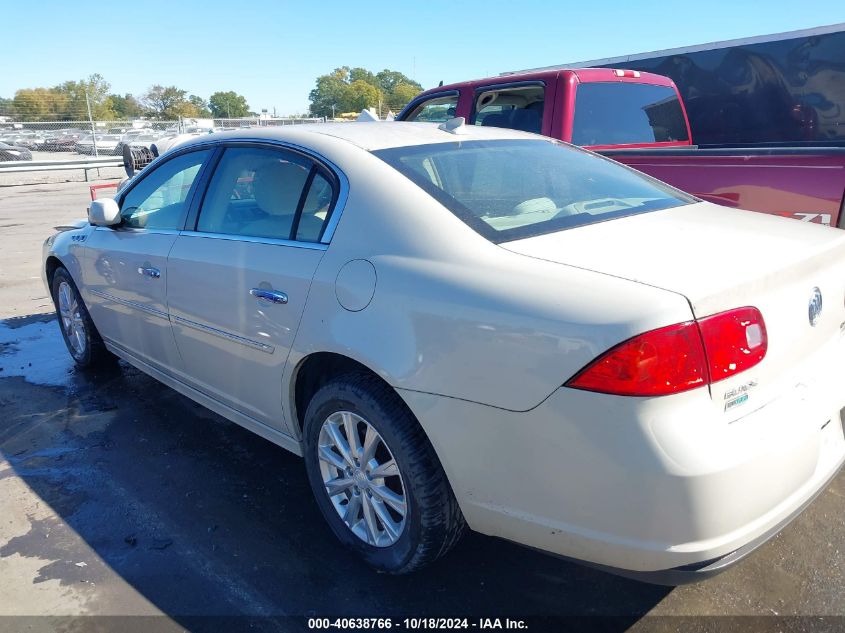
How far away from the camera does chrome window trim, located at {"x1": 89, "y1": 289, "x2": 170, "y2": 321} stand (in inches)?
137

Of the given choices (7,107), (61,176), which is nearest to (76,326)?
(7,107)

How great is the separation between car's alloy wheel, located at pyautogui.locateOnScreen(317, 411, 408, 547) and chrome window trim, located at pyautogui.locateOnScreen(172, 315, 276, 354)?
43cm

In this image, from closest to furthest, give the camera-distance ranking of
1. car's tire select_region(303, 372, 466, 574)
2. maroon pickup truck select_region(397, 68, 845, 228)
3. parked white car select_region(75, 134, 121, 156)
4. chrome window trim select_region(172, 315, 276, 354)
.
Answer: car's tire select_region(303, 372, 466, 574) < chrome window trim select_region(172, 315, 276, 354) < maroon pickup truck select_region(397, 68, 845, 228) < parked white car select_region(75, 134, 121, 156)

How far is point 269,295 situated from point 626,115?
401 cm

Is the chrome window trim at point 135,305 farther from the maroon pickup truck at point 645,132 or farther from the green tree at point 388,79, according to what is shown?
the green tree at point 388,79

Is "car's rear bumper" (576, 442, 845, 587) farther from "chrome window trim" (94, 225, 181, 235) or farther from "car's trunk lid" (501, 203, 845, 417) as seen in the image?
"chrome window trim" (94, 225, 181, 235)

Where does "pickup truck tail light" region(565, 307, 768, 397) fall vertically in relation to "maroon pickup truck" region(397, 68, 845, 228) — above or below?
below

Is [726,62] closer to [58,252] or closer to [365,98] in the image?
[58,252]

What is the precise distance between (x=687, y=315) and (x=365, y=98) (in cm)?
7811

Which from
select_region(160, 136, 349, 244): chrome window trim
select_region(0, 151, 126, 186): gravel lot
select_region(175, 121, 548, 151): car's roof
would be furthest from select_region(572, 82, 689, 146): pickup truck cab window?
select_region(0, 151, 126, 186): gravel lot

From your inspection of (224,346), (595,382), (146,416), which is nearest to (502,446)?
(595,382)

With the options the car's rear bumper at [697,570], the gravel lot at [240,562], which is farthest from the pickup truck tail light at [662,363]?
the gravel lot at [240,562]

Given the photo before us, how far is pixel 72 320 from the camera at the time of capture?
4.77 m

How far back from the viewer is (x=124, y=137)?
2684cm
